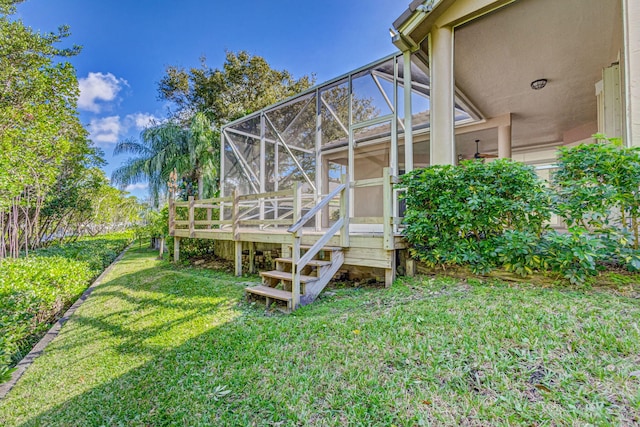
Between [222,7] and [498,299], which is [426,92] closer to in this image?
[498,299]

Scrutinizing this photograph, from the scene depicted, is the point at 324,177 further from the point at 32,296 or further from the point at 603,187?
the point at 32,296

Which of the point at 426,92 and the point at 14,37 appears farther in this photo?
the point at 14,37

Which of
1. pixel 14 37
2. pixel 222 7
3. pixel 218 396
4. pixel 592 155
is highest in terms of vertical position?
pixel 222 7

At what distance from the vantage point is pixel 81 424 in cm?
232

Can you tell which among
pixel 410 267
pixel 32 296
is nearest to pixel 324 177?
pixel 410 267

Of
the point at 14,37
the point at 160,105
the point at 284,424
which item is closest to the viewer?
the point at 284,424

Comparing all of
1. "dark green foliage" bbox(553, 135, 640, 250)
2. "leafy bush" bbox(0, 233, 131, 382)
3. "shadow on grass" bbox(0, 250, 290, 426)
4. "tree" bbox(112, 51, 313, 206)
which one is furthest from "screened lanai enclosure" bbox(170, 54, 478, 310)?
"tree" bbox(112, 51, 313, 206)

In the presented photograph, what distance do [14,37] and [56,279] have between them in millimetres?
6034

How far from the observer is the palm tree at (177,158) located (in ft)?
43.1

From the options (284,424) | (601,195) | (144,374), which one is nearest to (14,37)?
(144,374)

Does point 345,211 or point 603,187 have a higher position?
point 603,187

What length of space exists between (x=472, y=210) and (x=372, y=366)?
239 cm

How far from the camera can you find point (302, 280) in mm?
3922

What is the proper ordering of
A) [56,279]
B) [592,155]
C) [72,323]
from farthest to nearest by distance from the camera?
[56,279]
[72,323]
[592,155]
